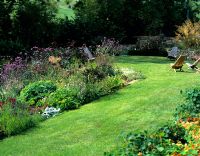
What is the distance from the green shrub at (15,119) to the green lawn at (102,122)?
0.97ft

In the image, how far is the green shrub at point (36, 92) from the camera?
13.6 m

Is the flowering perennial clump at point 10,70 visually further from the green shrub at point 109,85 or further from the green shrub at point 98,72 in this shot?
the green shrub at point 109,85

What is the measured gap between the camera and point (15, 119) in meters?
11.2

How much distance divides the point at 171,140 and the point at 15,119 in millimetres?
4943

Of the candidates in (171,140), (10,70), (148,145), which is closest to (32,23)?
(10,70)

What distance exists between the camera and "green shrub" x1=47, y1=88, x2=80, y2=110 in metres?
13.0

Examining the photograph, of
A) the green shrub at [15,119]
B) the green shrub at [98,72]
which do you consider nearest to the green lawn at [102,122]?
the green shrub at [15,119]

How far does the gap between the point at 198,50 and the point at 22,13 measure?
9.76 metres

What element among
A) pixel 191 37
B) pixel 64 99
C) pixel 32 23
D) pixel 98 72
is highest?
pixel 32 23

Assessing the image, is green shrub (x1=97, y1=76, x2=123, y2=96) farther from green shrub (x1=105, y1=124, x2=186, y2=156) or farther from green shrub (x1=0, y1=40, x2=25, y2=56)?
green shrub (x1=0, y1=40, x2=25, y2=56)

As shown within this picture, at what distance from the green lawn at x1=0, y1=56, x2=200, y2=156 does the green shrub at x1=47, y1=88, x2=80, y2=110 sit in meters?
0.41

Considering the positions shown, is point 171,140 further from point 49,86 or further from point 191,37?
point 191,37

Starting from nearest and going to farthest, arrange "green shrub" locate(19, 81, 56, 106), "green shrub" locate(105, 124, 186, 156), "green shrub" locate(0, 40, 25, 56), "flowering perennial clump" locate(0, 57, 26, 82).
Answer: "green shrub" locate(105, 124, 186, 156), "green shrub" locate(19, 81, 56, 106), "flowering perennial clump" locate(0, 57, 26, 82), "green shrub" locate(0, 40, 25, 56)

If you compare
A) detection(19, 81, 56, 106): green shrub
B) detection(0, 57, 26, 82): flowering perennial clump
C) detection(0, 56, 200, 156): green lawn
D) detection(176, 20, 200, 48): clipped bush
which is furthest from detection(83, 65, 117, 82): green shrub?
detection(176, 20, 200, 48): clipped bush
